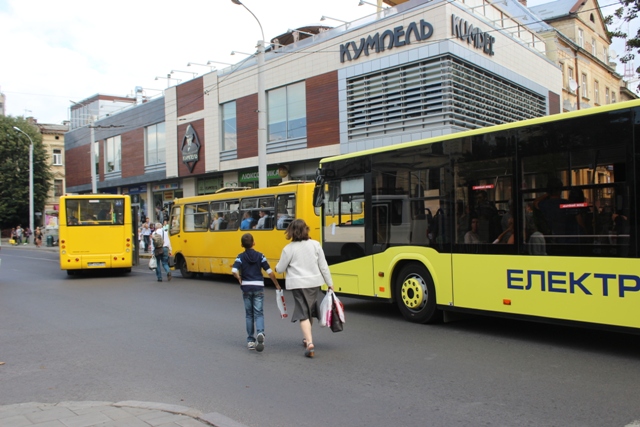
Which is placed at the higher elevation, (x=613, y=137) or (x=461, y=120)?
(x=461, y=120)

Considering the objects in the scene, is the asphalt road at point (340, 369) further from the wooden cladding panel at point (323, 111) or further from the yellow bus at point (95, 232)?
the wooden cladding panel at point (323, 111)

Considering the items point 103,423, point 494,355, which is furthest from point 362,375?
A: point 103,423

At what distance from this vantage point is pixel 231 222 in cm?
1658

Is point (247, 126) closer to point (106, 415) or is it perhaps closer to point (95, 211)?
point (95, 211)

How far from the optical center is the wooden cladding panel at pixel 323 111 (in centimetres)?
2473

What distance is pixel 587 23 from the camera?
1645 inches

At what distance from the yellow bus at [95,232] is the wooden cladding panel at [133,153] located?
21211 millimetres

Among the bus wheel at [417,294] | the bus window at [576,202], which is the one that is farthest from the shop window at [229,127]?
the bus window at [576,202]

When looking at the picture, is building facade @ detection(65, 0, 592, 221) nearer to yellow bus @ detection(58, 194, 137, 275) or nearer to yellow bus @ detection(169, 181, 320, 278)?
yellow bus @ detection(169, 181, 320, 278)

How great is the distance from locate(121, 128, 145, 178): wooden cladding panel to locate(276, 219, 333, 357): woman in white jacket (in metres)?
34.8

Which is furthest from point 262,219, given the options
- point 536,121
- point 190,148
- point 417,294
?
point 190,148

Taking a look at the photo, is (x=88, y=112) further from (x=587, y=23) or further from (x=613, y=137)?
(x=613, y=137)

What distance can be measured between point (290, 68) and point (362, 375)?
22.5 m

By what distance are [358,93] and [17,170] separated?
47940mm
